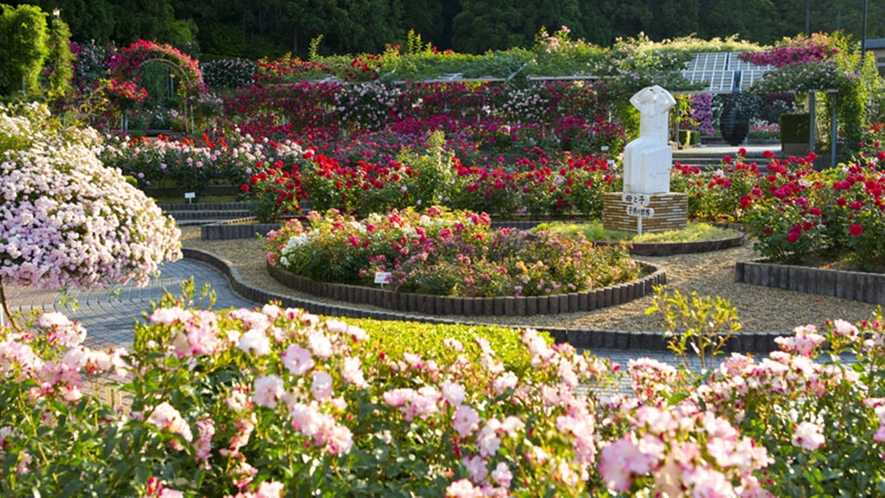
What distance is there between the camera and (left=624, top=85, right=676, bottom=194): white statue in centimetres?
1078

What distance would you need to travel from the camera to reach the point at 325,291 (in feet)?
27.3

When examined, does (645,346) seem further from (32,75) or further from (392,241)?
(32,75)

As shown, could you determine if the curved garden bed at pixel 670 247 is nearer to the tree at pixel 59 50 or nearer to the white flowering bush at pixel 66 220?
the white flowering bush at pixel 66 220

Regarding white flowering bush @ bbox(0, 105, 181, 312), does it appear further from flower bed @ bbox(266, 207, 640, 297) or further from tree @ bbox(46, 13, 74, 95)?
tree @ bbox(46, 13, 74, 95)

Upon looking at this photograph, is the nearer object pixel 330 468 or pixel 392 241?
pixel 330 468

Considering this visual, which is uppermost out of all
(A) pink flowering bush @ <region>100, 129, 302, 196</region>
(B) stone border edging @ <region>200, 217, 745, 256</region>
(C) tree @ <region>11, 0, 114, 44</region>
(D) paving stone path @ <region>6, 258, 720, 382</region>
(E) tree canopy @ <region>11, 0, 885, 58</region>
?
(E) tree canopy @ <region>11, 0, 885, 58</region>

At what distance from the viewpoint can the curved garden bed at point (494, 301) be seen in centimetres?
740

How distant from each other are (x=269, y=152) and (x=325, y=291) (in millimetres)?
8583

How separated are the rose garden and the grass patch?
0.10 metres

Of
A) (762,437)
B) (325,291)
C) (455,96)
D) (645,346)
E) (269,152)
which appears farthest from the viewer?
(455,96)

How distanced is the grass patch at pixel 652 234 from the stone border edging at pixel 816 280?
183cm

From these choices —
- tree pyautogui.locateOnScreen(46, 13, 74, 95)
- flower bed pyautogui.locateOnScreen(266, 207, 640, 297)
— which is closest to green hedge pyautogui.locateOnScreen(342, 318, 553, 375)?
flower bed pyautogui.locateOnScreen(266, 207, 640, 297)

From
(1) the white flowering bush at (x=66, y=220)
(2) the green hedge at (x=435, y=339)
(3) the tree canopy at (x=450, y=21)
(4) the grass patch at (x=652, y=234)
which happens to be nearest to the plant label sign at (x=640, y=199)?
(4) the grass patch at (x=652, y=234)

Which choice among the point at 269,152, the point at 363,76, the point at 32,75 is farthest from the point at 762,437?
the point at 32,75
